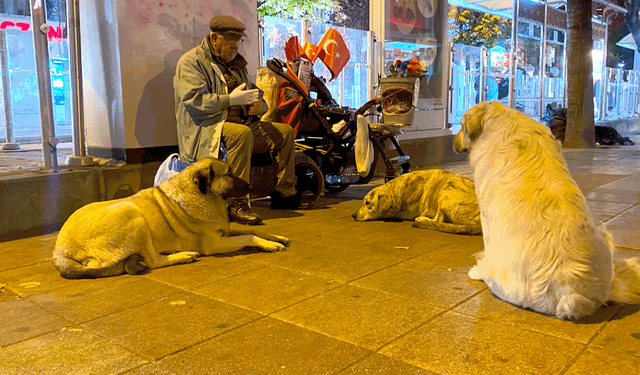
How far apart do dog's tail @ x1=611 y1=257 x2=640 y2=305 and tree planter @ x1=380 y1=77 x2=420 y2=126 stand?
402 centimetres

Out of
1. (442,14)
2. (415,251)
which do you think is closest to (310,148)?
(415,251)

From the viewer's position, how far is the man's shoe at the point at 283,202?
6141 millimetres

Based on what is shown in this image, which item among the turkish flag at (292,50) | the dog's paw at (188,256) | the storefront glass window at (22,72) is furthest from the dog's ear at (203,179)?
the storefront glass window at (22,72)

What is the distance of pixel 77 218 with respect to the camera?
3.58 meters

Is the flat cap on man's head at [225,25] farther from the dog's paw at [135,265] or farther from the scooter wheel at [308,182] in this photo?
the dog's paw at [135,265]

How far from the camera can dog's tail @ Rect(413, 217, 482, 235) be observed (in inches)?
188

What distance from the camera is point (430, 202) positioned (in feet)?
16.9

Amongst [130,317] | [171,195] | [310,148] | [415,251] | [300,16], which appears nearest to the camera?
[130,317]

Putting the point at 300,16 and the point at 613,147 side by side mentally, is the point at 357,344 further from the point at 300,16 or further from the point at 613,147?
the point at 300,16

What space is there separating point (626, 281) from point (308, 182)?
153 inches

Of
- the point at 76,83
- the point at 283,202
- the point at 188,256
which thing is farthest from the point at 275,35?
the point at 188,256

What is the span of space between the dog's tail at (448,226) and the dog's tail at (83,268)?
8.75 ft

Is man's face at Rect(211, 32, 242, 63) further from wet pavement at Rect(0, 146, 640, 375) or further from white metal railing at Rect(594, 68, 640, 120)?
white metal railing at Rect(594, 68, 640, 120)

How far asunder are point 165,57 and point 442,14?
7148mm
